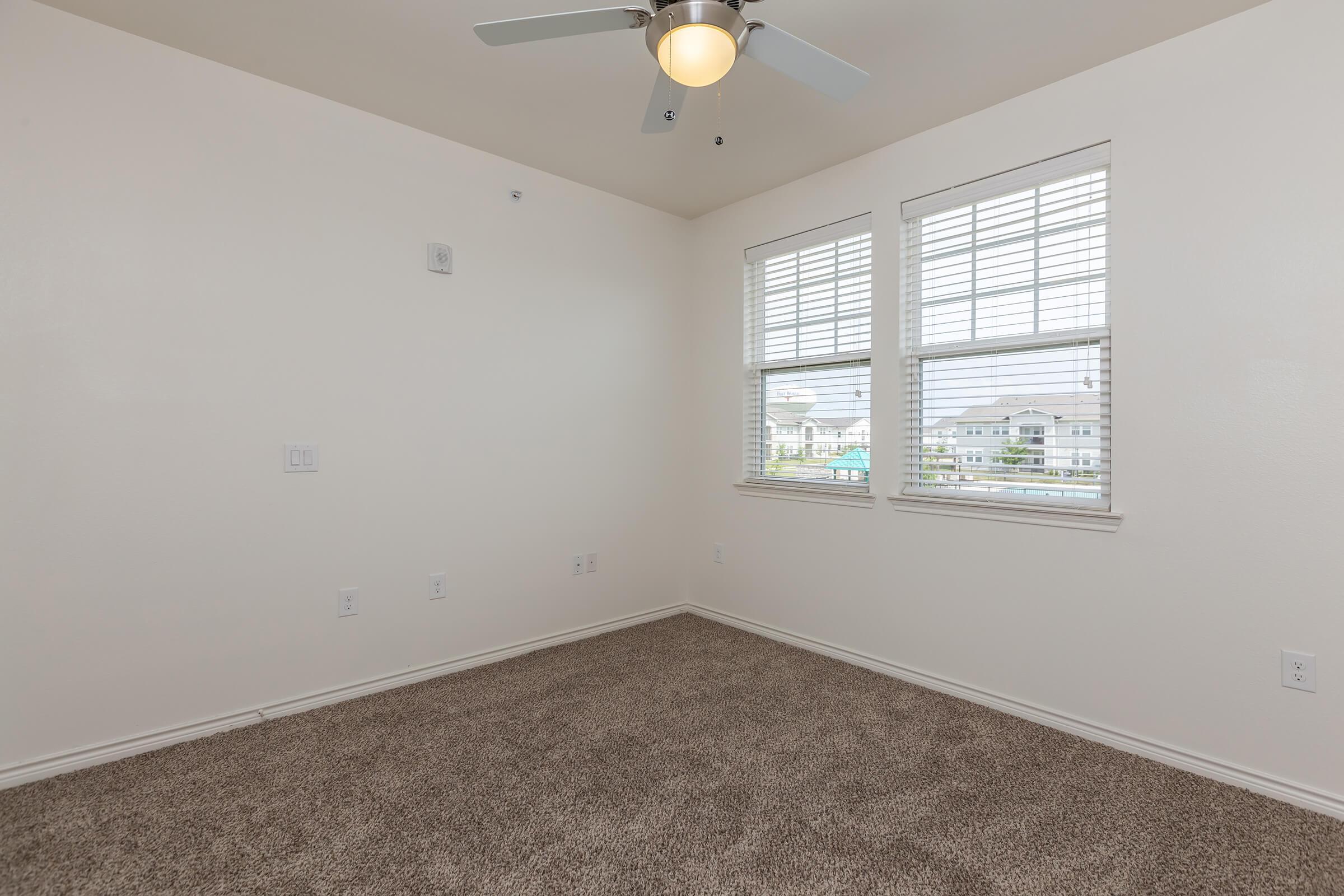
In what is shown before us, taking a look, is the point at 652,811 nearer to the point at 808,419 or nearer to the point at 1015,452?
the point at 1015,452

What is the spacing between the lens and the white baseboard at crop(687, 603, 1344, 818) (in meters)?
1.92

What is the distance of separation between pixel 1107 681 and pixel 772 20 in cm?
268

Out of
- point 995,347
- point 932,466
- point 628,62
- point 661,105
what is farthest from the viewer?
point 932,466

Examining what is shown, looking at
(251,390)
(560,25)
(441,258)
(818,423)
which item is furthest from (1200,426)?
(251,390)

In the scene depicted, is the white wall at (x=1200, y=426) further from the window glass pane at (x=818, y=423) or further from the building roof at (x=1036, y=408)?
the window glass pane at (x=818, y=423)

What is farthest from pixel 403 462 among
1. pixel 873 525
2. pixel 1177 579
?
pixel 1177 579

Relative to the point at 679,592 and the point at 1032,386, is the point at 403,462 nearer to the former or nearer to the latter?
the point at 679,592

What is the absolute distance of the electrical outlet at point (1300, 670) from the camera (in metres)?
1.91

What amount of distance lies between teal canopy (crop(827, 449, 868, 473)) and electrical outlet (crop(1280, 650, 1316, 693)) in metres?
1.64

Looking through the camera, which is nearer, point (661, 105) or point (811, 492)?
point (661, 105)

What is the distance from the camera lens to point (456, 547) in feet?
9.87

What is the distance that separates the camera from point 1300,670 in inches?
76.2

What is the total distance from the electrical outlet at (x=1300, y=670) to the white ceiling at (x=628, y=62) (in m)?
2.09

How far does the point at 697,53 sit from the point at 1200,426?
6.75 feet
